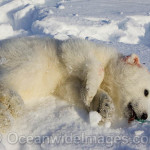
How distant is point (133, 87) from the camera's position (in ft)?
8.18

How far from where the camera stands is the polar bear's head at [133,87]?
245 centimetres

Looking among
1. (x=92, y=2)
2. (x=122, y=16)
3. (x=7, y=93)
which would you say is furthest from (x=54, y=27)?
(x=7, y=93)

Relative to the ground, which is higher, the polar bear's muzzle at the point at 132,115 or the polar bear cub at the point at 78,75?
the polar bear cub at the point at 78,75

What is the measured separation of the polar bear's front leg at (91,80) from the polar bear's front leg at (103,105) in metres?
0.05

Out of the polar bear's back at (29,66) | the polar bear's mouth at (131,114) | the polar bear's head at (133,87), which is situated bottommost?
the polar bear's mouth at (131,114)

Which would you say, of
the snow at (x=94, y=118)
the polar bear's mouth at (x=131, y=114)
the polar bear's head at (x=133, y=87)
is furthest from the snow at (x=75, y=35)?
the polar bear's head at (x=133, y=87)

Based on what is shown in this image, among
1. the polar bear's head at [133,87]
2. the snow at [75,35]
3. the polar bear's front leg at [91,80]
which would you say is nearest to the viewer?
the snow at [75,35]

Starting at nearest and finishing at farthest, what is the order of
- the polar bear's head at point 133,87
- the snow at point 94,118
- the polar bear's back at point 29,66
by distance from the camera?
1. the snow at point 94,118
2. the polar bear's back at point 29,66
3. the polar bear's head at point 133,87

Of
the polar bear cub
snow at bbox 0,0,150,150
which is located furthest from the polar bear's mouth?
A: snow at bbox 0,0,150,150

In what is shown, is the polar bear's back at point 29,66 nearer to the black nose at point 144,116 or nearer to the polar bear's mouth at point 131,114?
the polar bear's mouth at point 131,114

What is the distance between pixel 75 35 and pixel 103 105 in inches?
150

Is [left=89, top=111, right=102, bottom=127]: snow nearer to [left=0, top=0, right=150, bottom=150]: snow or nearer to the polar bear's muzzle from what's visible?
[left=0, top=0, right=150, bottom=150]: snow

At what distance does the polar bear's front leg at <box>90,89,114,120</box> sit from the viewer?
2.14 m

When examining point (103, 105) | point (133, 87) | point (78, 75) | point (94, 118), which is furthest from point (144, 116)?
point (78, 75)
